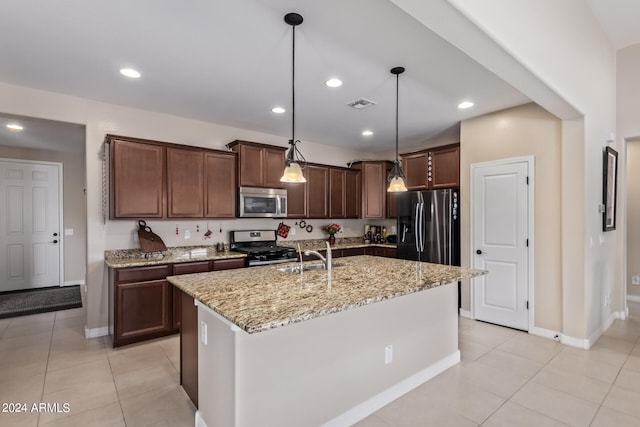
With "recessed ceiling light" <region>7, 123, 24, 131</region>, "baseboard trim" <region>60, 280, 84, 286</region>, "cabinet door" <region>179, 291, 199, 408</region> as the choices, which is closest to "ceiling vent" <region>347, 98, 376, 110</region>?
"cabinet door" <region>179, 291, 199, 408</region>

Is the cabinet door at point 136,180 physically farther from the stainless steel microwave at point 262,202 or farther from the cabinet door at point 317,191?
the cabinet door at point 317,191

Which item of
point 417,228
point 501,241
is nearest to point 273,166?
point 417,228

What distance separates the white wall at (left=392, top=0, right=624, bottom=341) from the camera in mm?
1766

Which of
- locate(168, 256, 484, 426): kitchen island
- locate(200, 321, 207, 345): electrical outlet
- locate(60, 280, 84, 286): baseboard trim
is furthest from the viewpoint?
locate(60, 280, 84, 286): baseboard trim

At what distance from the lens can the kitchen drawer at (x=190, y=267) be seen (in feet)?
12.0

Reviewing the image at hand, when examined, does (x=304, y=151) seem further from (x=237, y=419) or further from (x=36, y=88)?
(x=237, y=419)

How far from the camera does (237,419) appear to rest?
1.71 m

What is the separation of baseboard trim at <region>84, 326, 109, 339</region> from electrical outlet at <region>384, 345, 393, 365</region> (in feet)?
10.9

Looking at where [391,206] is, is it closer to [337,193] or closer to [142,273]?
[337,193]

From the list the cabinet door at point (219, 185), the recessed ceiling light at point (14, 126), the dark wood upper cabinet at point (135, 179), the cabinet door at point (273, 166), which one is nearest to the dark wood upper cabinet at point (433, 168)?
the cabinet door at point (273, 166)

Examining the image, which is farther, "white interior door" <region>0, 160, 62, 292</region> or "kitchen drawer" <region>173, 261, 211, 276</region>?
"white interior door" <region>0, 160, 62, 292</region>

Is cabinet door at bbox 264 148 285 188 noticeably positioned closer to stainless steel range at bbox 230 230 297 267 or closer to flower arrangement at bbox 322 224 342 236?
stainless steel range at bbox 230 230 297 267

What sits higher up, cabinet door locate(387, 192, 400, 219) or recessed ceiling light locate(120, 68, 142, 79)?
recessed ceiling light locate(120, 68, 142, 79)

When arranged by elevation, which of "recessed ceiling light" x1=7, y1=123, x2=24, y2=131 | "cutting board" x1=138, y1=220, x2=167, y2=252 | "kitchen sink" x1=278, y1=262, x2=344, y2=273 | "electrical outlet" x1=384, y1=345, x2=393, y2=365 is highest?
"recessed ceiling light" x1=7, y1=123, x2=24, y2=131
